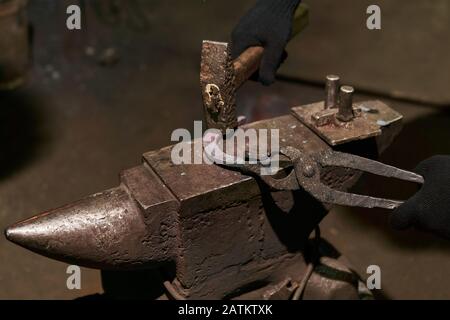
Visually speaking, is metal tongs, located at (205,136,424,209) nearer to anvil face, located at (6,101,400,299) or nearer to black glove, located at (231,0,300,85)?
anvil face, located at (6,101,400,299)

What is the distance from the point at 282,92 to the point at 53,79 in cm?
181

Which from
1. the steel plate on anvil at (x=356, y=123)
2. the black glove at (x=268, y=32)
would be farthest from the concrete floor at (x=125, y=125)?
the black glove at (x=268, y=32)

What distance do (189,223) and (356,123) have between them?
747 millimetres

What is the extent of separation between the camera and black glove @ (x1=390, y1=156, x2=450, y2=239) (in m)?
1.93

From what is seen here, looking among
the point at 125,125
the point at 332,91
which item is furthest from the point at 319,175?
the point at 125,125

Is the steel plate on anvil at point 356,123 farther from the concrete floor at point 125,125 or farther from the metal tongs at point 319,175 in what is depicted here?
the concrete floor at point 125,125

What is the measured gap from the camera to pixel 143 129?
4160mm

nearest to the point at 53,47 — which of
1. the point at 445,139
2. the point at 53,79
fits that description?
the point at 53,79

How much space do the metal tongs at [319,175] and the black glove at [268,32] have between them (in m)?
0.55

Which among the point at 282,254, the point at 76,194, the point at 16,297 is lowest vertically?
the point at 16,297

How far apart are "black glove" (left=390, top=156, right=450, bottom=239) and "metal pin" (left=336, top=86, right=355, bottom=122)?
353 millimetres

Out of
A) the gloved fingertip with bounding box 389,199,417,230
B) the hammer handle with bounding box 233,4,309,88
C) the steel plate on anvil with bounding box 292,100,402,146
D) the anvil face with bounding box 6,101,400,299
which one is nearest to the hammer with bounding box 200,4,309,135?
the hammer handle with bounding box 233,4,309,88

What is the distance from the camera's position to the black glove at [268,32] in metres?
2.46

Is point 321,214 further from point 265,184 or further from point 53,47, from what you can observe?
point 53,47
